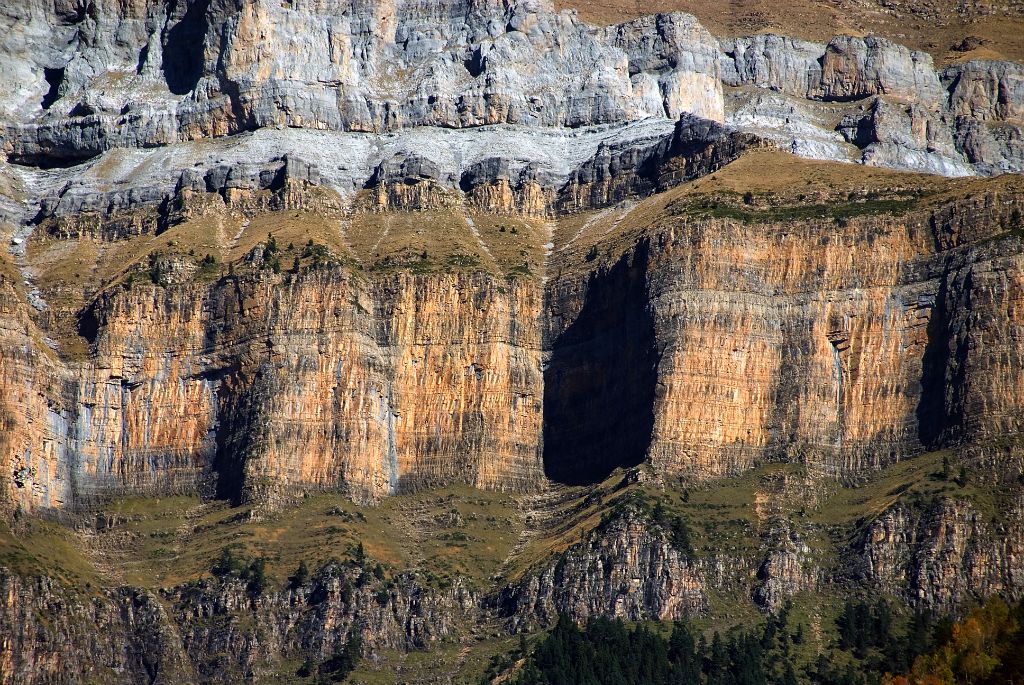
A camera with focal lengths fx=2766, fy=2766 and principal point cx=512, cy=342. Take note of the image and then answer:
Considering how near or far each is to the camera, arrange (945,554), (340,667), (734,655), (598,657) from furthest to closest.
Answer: (340,667) → (945,554) → (598,657) → (734,655)

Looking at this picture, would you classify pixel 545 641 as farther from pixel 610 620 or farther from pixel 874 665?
pixel 874 665

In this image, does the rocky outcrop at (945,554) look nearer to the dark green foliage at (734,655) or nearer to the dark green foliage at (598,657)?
the dark green foliage at (734,655)

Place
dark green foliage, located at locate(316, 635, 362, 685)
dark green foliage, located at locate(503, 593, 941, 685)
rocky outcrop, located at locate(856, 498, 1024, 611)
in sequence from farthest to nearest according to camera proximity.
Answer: dark green foliage, located at locate(316, 635, 362, 685)
rocky outcrop, located at locate(856, 498, 1024, 611)
dark green foliage, located at locate(503, 593, 941, 685)

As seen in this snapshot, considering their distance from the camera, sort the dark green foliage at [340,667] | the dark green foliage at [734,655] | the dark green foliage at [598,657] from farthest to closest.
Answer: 1. the dark green foliage at [340,667]
2. the dark green foliage at [598,657]
3. the dark green foliage at [734,655]

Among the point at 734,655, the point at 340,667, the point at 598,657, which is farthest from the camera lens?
the point at 340,667

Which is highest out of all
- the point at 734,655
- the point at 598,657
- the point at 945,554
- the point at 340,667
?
the point at 945,554

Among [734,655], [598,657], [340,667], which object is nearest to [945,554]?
[734,655]

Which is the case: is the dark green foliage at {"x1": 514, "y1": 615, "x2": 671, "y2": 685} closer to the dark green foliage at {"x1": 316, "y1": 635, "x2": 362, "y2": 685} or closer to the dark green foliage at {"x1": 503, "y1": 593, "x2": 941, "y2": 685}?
the dark green foliage at {"x1": 503, "y1": 593, "x2": 941, "y2": 685}

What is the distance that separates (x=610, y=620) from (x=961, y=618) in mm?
25484

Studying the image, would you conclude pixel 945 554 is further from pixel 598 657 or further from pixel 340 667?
pixel 340 667

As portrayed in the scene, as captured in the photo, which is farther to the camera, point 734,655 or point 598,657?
point 598,657

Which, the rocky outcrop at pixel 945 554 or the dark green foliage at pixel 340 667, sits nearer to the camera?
the rocky outcrop at pixel 945 554

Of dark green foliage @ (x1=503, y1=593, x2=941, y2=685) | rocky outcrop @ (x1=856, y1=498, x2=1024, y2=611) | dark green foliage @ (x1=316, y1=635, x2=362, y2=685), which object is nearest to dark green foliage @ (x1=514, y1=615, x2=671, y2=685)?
dark green foliage @ (x1=503, y1=593, x2=941, y2=685)

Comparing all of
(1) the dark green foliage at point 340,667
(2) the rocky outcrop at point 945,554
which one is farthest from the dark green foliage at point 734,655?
Result: (1) the dark green foliage at point 340,667
